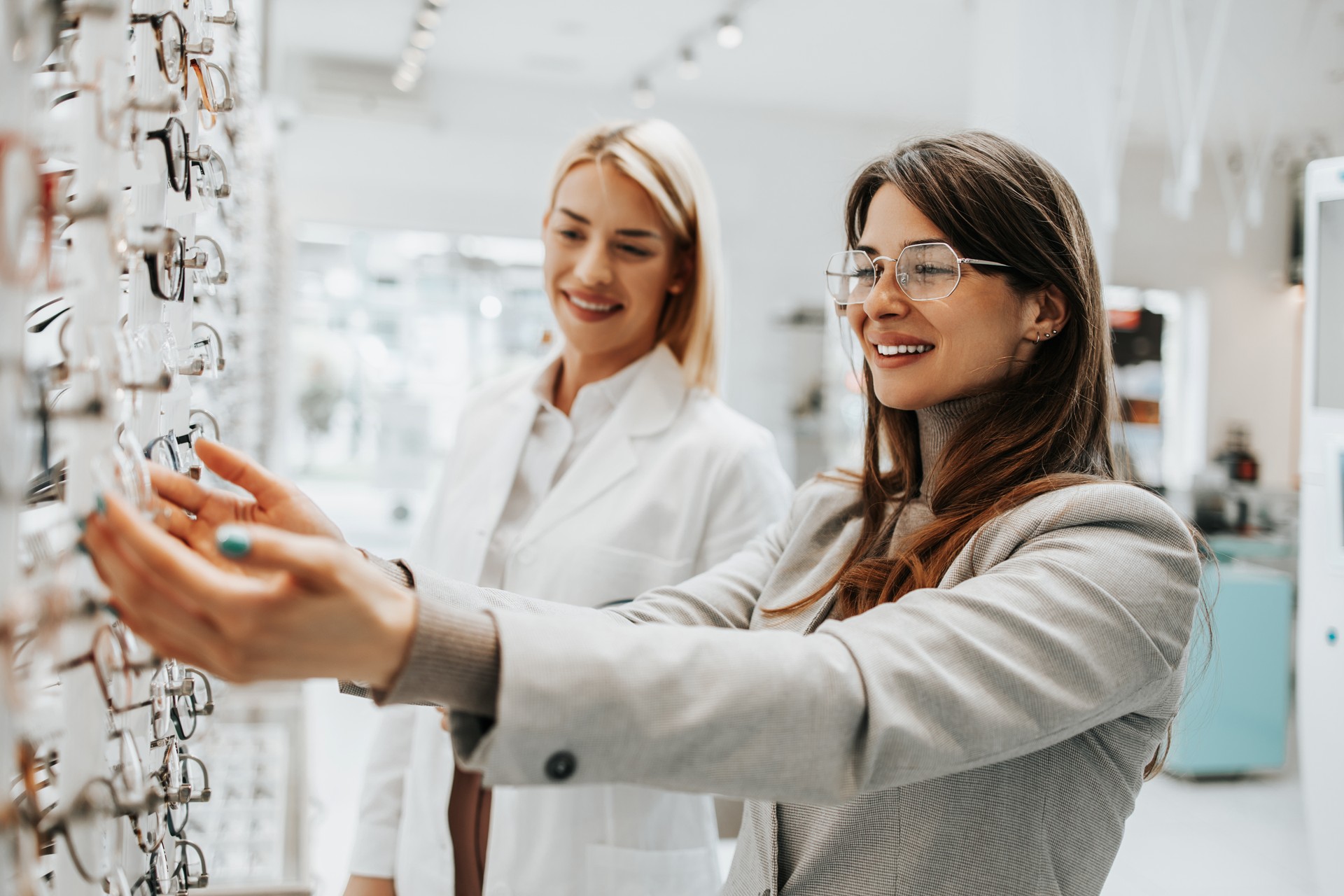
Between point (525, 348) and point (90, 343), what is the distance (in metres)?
7.18

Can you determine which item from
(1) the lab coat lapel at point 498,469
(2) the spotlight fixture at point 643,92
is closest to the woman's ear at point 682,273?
(1) the lab coat lapel at point 498,469

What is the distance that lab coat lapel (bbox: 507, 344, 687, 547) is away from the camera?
5.79 feet

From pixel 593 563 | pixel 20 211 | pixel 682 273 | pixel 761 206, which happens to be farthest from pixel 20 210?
pixel 761 206

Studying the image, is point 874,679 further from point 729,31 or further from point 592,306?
point 729,31

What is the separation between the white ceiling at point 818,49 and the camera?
5.75 metres

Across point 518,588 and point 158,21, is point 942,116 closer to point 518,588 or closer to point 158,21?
point 518,588

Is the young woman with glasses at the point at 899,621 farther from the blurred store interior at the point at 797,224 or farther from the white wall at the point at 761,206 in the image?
the white wall at the point at 761,206

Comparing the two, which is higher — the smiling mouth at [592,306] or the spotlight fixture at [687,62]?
the spotlight fixture at [687,62]

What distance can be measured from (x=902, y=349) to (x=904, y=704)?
→ 54 cm

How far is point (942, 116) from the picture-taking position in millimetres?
7781

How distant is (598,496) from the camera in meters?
1.78

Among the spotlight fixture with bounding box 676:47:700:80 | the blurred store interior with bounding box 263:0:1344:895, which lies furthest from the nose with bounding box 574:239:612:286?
the spotlight fixture with bounding box 676:47:700:80

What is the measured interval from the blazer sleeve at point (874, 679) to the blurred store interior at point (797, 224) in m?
3.21

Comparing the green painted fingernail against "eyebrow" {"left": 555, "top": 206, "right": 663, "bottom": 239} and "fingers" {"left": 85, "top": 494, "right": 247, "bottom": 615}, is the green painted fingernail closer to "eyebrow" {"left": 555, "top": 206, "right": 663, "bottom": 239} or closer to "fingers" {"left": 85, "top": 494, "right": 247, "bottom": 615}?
"fingers" {"left": 85, "top": 494, "right": 247, "bottom": 615}
